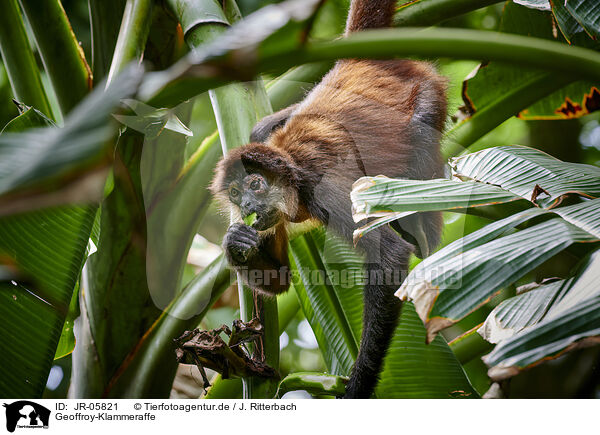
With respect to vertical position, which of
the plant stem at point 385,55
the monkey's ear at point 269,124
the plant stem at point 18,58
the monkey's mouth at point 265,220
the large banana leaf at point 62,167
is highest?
the plant stem at point 385,55

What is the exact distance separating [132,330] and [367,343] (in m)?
0.58

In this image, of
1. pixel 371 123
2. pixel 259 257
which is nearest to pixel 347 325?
Result: pixel 259 257

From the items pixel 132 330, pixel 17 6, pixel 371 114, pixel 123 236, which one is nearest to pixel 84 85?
pixel 17 6

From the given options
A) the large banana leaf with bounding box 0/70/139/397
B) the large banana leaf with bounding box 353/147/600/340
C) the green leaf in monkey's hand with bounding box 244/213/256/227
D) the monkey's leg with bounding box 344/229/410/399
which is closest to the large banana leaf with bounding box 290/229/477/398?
the monkey's leg with bounding box 344/229/410/399

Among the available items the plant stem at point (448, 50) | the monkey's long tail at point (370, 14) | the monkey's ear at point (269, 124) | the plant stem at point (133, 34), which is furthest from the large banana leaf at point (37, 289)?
the monkey's long tail at point (370, 14)

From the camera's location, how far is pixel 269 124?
137 cm

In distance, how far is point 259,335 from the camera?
Answer: 104cm

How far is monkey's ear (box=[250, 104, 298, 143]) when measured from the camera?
4.15 feet

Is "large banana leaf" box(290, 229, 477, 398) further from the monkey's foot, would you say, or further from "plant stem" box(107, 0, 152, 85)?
"plant stem" box(107, 0, 152, 85)

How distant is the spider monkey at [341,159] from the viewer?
1.34 meters

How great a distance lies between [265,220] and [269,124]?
29 cm

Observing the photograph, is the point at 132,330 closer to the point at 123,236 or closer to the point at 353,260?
the point at 123,236
